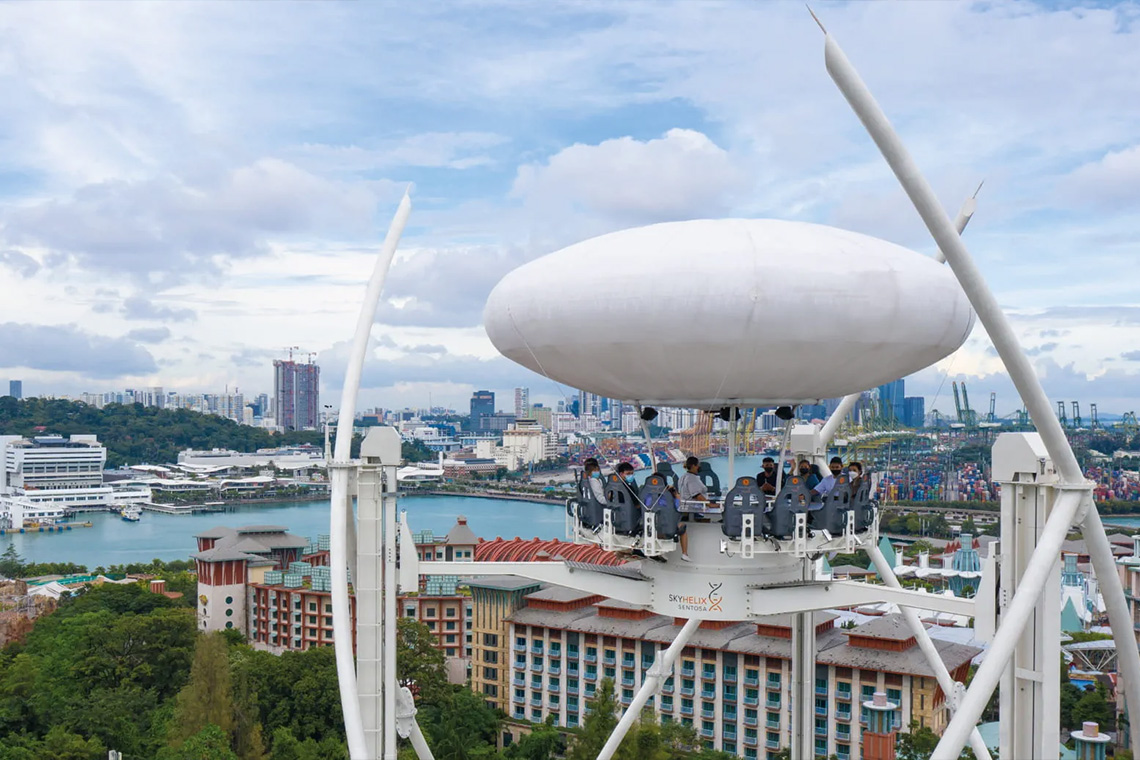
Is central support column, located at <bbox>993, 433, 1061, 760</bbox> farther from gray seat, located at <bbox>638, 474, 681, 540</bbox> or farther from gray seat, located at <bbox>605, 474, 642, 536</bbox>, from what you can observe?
gray seat, located at <bbox>605, 474, 642, 536</bbox>

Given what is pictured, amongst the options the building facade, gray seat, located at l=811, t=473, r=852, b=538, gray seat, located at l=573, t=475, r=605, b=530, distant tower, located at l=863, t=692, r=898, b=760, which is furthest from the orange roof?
gray seat, located at l=811, t=473, r=852, b=538

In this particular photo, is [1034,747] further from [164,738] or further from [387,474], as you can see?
[164,738]

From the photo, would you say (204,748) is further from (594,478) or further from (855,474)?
(855,474)

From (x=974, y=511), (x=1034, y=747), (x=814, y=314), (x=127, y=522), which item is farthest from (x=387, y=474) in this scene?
(x=127, y=522)

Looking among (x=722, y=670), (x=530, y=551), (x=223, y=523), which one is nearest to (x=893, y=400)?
(x=722, y=670)

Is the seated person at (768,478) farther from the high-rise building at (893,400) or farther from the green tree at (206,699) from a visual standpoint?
the green tree at (206,699)

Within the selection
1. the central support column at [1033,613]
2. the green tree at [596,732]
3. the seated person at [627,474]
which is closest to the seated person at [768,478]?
the seated person at [627,474]
